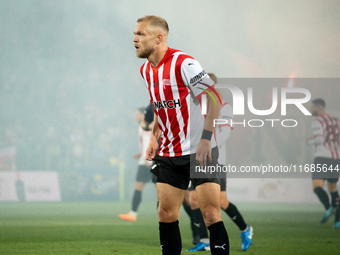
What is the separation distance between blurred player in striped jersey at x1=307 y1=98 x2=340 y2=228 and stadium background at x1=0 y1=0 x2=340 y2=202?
16.0 ft

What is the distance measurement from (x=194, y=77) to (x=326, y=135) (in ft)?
14.8

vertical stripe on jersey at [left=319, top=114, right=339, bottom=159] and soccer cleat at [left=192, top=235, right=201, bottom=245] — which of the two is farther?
vertical stripe on jersey at [left=319, top=114, right=339, bottom=159]

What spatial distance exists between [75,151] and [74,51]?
4.35m

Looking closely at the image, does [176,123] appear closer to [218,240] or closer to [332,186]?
[218,240]

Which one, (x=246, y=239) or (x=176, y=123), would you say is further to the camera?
(x=246, y=239)

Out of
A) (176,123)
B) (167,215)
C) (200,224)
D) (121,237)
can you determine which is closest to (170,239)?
(167,215)

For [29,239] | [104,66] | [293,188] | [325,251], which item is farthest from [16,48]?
[325,251]

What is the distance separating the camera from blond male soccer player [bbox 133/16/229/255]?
2617 mm

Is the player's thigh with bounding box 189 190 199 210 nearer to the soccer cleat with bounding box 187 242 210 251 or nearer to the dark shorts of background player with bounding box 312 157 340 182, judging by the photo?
the soccer cleat with bounding box 187 242 210 251

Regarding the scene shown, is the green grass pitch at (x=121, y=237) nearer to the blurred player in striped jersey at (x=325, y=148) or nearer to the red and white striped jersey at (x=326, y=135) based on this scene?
the blurred player in striped jersey at (x=325, y=148)

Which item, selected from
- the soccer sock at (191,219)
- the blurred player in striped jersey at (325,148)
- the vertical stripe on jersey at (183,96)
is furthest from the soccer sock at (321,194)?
the vertical stripe on jersey at (183,96)

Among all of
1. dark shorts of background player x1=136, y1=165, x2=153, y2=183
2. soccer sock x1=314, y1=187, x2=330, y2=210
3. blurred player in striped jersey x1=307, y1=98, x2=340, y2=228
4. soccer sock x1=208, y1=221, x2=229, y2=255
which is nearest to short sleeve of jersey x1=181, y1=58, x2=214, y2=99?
soccer sock x1=208, y1=221, x2=229, y2=255

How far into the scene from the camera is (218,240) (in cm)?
254

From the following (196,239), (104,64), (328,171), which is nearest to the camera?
(196,239)
